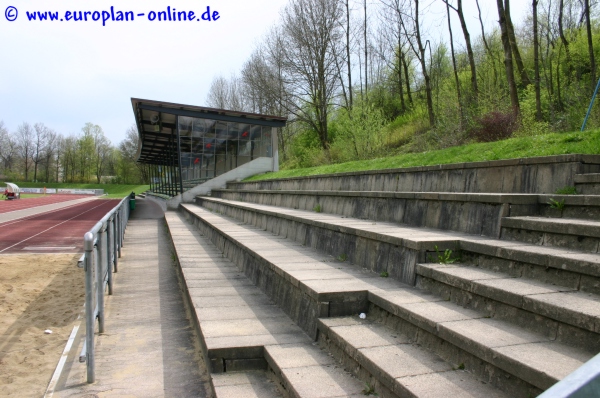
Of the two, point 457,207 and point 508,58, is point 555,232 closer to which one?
point 457,207

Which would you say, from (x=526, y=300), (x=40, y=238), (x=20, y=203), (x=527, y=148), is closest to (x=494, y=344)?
(x=526, y=300)

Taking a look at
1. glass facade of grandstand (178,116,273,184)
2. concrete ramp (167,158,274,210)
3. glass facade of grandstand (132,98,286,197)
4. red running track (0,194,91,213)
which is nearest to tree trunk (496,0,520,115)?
glass facade of grandstand (132,98,286,197)

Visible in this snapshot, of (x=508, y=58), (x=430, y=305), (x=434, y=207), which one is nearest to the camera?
(x=430, y=305)

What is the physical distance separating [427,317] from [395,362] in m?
0.39

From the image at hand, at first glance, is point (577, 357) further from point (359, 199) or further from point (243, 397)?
point (359, 199)

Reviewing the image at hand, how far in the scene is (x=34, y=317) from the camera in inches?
222

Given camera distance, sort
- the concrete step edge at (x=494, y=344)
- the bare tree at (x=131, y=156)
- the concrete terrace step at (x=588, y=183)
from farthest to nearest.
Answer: the bare tree at (x=131, y=156) < the concrete terrace step at (x=588, y=183) < the concrete step edge at (x=494, y=344)

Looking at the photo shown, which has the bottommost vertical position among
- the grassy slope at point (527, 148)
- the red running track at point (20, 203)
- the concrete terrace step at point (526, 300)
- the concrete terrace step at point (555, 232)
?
the red running track at point (20, 203)

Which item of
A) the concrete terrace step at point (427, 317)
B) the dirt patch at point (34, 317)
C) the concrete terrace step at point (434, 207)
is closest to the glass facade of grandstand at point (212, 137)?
the dirt patch at point (34, 317)

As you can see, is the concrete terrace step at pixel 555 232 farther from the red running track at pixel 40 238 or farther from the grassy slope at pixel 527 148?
the red running track at pixel 40 238

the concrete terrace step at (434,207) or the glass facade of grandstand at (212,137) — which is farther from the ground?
the glass facade of grandstand at (212,137)

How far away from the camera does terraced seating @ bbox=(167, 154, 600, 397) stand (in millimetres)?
2260

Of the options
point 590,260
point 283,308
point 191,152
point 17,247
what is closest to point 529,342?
point 590,260

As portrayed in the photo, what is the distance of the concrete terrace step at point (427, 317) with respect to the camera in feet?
6.79
